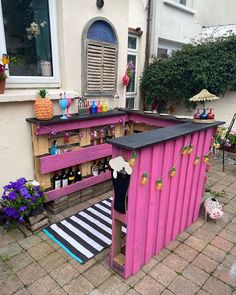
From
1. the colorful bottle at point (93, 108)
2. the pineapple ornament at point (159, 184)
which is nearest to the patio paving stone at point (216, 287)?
the pineapple ornament at point (159, 184)

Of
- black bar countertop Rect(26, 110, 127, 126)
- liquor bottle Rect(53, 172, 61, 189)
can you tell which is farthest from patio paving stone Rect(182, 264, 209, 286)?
black bar countertop Rect(26, 110, 127, 126)

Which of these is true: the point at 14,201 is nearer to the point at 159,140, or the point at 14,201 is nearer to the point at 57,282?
the point at 57,282

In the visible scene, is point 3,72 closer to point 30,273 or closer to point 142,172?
point 142,172

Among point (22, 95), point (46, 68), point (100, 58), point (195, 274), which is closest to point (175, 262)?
point (195, 274)

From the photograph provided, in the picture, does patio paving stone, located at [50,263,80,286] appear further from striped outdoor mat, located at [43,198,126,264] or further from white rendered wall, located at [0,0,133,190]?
white rendered wall, located at [0,0,133,190]

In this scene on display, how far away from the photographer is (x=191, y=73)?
5.41 meters

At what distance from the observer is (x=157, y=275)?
2.26m

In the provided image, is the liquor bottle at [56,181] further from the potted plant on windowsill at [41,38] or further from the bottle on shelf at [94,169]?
the potted plant on windowsill at [41,38]

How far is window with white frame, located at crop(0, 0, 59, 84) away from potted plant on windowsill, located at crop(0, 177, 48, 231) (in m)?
1.40

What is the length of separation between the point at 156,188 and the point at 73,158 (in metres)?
1.54

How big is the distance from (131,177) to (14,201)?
66.7 inches

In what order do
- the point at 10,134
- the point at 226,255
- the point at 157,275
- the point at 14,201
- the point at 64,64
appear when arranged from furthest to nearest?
the point at 64,64
the point at 10,134
the point at 14,201
the point at 226,255
the point at 157,275

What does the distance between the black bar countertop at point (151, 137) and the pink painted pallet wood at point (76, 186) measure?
1670mm

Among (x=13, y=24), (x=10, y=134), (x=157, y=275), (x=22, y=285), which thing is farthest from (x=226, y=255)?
(x=13, y=24)
